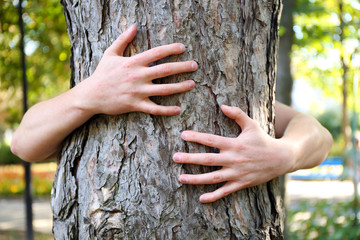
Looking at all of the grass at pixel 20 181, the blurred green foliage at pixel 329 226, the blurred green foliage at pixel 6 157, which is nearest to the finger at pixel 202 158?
the blurred green foliage at pixel 329 226

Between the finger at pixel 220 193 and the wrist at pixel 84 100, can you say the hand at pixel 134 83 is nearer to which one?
the wrist at pixel 84 100

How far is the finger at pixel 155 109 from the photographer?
52.8 inches

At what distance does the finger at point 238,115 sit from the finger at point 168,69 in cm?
21

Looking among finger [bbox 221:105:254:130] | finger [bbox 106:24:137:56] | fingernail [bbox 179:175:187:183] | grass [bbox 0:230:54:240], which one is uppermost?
finger [bbox 106:24:137:56]

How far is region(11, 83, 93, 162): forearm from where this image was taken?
1433mm

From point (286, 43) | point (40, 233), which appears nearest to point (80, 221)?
point (286, 43)

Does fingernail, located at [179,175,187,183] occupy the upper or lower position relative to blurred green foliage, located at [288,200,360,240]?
upper

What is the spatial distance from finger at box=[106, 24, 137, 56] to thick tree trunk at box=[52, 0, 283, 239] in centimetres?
4

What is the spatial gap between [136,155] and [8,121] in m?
4.26

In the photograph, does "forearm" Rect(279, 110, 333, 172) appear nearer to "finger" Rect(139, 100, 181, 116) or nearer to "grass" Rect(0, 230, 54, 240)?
"finger" Rect(139, 100, 181, 116)

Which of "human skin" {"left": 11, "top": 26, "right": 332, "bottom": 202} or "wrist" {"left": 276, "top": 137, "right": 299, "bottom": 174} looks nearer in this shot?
"human skin" {"left": 11, "top": 26, "right": 332, "bottom": 202}

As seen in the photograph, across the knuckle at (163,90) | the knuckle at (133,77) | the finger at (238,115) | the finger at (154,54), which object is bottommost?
the finger at (238,115)

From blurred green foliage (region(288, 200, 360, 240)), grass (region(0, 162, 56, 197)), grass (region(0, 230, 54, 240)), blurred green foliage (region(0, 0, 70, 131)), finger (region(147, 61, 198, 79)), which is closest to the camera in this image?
finger (region(147, 61, 198, 79))

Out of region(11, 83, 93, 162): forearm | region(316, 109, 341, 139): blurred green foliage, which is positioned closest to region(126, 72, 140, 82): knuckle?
region(11, 83, 93, 162): forearm
